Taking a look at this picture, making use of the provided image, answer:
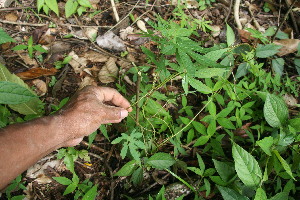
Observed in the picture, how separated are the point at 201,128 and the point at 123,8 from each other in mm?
2043

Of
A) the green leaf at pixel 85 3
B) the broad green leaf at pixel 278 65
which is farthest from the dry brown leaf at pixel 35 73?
the broad green leaf at pixel 278 65

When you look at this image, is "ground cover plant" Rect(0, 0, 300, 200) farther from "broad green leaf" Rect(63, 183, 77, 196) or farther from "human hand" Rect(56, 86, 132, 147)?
"human hand" Rect(56, 86, 132, 147)

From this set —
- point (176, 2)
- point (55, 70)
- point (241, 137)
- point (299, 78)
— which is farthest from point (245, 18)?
point (55, 70)

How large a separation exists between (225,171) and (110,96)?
110cm

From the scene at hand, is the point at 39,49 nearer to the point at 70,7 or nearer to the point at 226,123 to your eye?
the point at 70,7

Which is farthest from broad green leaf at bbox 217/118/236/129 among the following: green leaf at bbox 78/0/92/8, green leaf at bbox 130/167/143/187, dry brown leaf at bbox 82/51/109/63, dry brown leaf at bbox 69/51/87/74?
Result: green leaf at bbox 78/0/92/8

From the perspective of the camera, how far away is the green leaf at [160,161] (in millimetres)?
2094

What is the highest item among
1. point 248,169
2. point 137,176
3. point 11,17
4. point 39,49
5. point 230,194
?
point 11,17

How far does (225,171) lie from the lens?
6.68ft

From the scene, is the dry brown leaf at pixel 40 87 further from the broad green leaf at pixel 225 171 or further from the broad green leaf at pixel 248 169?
the broad green leaf at pixel 248 169

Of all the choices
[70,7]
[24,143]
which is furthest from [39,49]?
[24,143]

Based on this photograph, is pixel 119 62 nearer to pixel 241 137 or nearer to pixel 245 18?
pixel 241 137

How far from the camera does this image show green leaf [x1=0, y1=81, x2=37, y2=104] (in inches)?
60.4

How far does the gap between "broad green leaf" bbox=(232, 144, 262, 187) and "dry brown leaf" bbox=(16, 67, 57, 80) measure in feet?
6.85
